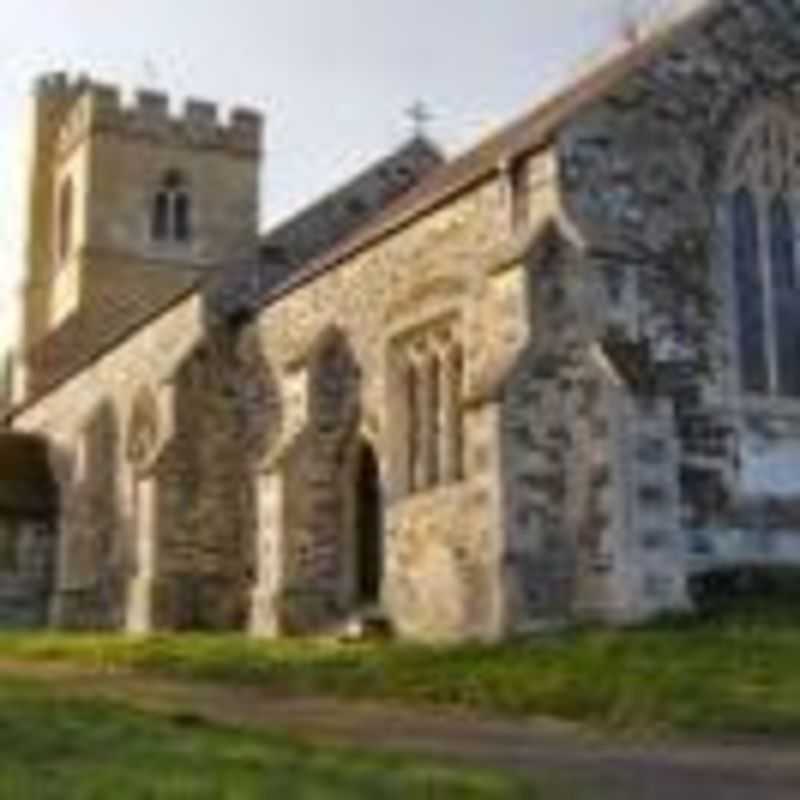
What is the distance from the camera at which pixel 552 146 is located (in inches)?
824

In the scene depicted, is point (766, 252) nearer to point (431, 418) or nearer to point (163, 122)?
point (431, 418)

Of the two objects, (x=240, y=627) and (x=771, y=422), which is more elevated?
(x=771, y=422)

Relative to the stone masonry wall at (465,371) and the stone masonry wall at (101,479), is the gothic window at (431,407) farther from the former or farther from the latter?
the stone masonry wall at (101,479)

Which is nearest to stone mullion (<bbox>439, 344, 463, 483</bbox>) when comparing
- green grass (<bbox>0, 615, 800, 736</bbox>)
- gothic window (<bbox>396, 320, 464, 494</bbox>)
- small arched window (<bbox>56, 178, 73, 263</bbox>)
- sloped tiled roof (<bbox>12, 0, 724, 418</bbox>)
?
gothic window (<bbox>396, 320, 464, 494</bbox>)

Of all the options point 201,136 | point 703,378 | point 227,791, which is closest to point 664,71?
point 703,378

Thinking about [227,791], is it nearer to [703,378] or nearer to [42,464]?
[703,378]

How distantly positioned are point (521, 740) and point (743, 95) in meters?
11.6

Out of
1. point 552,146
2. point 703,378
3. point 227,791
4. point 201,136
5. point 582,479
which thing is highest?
point 201,136

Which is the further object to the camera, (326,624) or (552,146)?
(326,624)

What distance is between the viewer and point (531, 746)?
12.9 m

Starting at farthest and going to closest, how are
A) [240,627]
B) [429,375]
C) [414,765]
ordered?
[240,627] → [429,375] → [414,765]

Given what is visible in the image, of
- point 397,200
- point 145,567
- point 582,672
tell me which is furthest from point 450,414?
point 397,200

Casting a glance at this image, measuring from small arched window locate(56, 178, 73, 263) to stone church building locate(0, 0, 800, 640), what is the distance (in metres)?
16.3

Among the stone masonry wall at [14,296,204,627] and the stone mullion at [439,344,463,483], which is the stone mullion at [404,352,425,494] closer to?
the stone mullion at [439,344,463,483]
